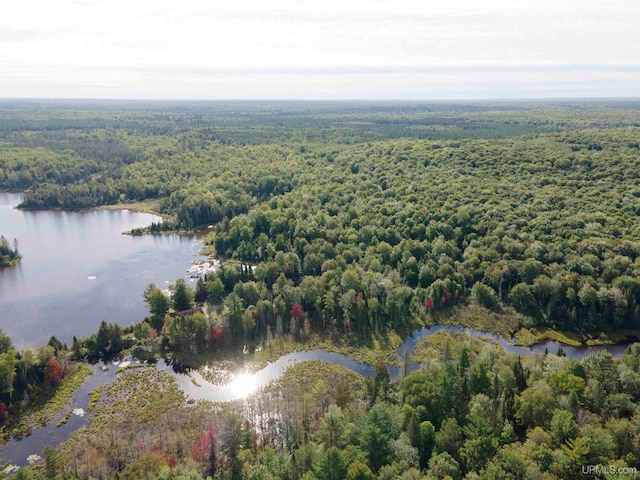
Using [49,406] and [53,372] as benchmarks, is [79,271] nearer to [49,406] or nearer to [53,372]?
[53,372]

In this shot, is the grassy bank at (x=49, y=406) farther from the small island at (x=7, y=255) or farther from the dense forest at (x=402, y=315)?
the small island at (x=7, y=255)

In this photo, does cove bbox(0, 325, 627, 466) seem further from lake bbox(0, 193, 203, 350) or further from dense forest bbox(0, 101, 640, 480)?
lake bbox(0, 193, 203, 350)

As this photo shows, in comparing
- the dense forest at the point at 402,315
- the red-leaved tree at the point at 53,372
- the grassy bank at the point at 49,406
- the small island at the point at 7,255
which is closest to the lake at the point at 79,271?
the small island at the point at 7,255

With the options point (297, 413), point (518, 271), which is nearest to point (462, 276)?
point (518, 271)

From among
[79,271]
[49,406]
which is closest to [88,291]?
[79,271]

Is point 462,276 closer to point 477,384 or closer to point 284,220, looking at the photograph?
point 477,384
